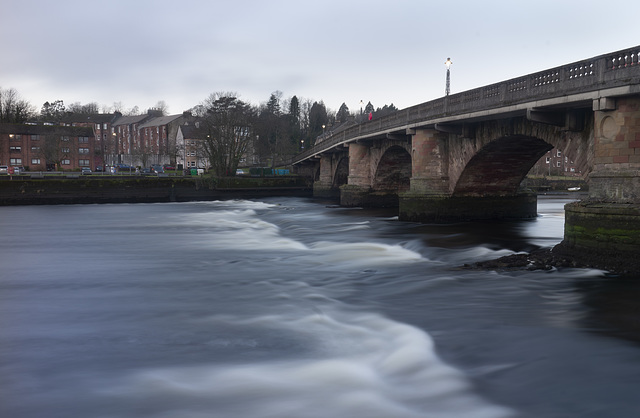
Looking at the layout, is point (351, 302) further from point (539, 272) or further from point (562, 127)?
point (562, 127)

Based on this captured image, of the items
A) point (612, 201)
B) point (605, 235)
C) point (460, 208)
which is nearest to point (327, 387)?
point (605, 235)

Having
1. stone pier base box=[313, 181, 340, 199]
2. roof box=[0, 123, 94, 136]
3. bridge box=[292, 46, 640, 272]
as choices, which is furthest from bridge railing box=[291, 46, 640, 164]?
roof box=[0, 123, 94, 136]

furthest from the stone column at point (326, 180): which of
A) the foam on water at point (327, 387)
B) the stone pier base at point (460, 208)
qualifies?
the foam on water at point (327, 387)

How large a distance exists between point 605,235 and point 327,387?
33.6 ft

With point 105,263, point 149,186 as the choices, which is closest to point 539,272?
point 105,263

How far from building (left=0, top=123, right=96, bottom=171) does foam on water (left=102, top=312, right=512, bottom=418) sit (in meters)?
89.6

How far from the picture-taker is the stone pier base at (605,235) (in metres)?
14.2

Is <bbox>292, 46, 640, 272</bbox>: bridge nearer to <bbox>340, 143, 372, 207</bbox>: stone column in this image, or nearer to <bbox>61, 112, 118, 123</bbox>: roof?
<bbox>340, 143, 372, 207</bbox>: stone column

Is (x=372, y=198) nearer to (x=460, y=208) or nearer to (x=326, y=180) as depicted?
(x=460, y=208)

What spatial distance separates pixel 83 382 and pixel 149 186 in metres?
56.8

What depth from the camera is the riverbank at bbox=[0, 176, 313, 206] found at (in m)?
55.6

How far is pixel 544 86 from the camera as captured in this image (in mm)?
19609

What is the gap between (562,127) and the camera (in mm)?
20438

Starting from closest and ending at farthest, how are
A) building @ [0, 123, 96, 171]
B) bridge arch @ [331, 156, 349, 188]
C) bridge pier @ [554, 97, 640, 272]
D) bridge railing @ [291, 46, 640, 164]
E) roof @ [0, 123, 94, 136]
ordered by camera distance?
bridge pier @ [554, 97, 640, 272] < bridge railing @ [291, 46, 640, 164] < bridge arch @ [331, 156, 349, 188] < building @ [0, 123, 96, 171] < roof @ [0, 123, 94, 136]
